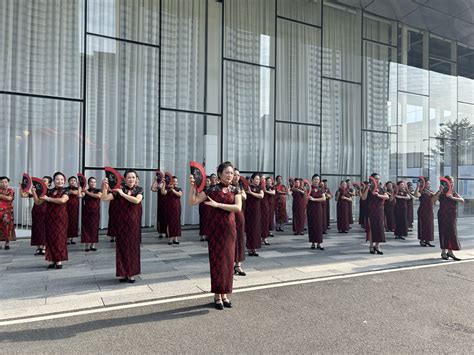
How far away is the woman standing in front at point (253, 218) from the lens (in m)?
7.67

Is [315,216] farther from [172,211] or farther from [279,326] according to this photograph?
[279,326]

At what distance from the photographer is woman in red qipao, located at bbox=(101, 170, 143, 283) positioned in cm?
537

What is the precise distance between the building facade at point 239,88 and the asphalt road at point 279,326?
7.42 m

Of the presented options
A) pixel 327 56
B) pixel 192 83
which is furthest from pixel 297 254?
pixel 327 56

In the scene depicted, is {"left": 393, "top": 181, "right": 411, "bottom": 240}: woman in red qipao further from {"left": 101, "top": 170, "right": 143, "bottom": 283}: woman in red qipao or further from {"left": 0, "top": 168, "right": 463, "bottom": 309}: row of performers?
{"left": 101, "top": 170, "right": 143, "bottom": 283}: woman in red qipao

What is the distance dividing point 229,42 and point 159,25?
2.57 m

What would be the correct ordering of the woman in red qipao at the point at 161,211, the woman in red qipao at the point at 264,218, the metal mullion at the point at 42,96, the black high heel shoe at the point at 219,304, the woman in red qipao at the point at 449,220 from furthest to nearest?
the metal mullion at the point at 42,96, the woman in red qipao at the point at 161,211, the woman in red qipao at the point at 264,218, the woman in red qipao at the point at 449,220, the black high heel shoe at the point at 219,304

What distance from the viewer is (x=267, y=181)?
32.1ft

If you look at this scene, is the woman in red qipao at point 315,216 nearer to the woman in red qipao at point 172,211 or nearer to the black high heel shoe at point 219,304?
the woman in red qipao at point 172,211

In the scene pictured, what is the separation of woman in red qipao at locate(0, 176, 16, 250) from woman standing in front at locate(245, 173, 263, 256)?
556 centimetres

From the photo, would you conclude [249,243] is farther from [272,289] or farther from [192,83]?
[192,83]

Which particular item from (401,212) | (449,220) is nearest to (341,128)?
(401,212)

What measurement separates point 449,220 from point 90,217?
315 inches

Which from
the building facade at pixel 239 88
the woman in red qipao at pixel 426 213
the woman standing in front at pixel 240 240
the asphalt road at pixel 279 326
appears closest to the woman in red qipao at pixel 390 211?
the woman in red qipao at pixel 426 213
